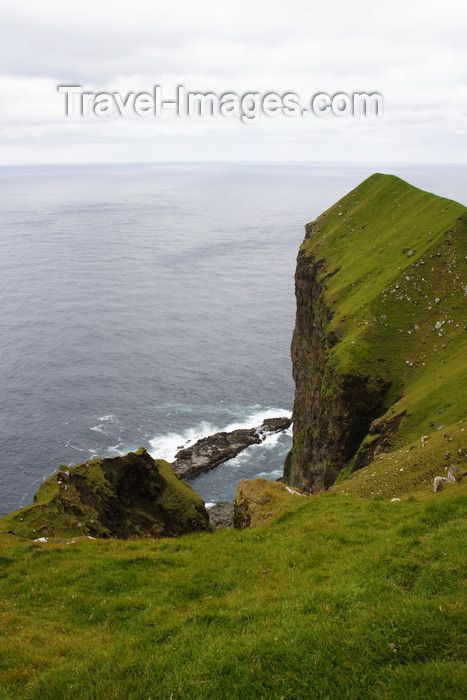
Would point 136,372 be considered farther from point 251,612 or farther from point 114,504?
point 251,612

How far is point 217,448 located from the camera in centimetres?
9088

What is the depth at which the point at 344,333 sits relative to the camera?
6481cm

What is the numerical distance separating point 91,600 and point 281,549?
26.3 ft

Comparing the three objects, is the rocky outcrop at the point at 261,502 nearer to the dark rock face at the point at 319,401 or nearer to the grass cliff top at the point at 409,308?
the grass cliff top at the point at 409,308

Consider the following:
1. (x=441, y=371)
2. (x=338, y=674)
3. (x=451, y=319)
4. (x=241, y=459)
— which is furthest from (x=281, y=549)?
(x=241, y=459)

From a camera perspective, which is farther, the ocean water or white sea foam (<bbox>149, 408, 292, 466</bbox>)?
white sea foam (<bbox>149, 408, 292, 466</bbox>)

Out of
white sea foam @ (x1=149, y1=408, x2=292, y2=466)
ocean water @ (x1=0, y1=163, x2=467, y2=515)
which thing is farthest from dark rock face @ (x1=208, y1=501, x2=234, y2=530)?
white sea foam @ (x1=149, y1=408, x2=292, y2=466)

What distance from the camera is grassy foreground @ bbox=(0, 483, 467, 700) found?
1208 cm

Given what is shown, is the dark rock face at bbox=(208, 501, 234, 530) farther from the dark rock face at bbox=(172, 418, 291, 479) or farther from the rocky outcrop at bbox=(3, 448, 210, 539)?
the rocky outcrop at bbox=(3, 448, 210, 539)

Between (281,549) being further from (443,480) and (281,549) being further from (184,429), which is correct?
(184,429)

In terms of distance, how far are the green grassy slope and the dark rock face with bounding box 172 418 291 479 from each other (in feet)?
107

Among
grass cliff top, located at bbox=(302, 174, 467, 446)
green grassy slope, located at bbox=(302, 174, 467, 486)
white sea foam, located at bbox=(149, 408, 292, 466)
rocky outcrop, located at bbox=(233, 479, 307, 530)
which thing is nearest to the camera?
rocky outcrop, located at bbox=(233, 479, 307, 530)

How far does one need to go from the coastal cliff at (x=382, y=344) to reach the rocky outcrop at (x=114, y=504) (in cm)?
2074

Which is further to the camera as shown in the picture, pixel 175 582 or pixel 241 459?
pixel 241 459
